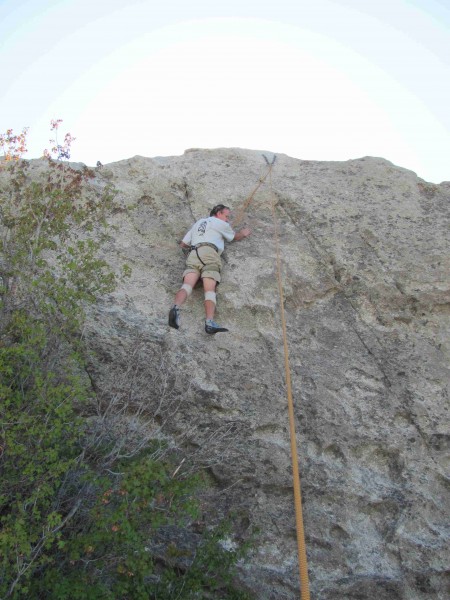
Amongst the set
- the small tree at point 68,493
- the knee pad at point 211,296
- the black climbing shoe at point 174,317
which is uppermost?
the knee pad at point 211,296

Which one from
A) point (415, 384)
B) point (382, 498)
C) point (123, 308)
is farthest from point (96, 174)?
point (382, 498)

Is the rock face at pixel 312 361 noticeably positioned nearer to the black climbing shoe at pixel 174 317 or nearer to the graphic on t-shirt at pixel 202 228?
the black climbing shoe at pixel 174 317

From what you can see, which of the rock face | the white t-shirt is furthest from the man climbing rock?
the rock face

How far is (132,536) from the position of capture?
4.00 metres

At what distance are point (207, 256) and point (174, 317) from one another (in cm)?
96

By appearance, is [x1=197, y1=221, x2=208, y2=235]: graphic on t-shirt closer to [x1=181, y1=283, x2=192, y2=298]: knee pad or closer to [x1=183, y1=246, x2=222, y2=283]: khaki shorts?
[x1=183, y1=246, x2=222, y2=283]: khaki shorts

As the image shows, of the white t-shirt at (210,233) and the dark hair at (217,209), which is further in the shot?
the dark hair at (217,209)

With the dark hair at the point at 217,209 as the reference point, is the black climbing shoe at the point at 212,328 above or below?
below

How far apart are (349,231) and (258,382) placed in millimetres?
2831

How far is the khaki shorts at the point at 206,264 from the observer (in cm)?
666

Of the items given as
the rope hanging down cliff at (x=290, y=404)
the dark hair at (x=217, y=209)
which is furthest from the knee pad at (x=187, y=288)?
the dark hair at (x=217, y=209)

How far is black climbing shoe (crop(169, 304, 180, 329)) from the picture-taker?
614 centimetres

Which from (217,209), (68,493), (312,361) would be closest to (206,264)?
(217,209)

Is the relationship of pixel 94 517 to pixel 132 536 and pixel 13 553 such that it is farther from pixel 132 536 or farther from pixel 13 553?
pixel 13 553
